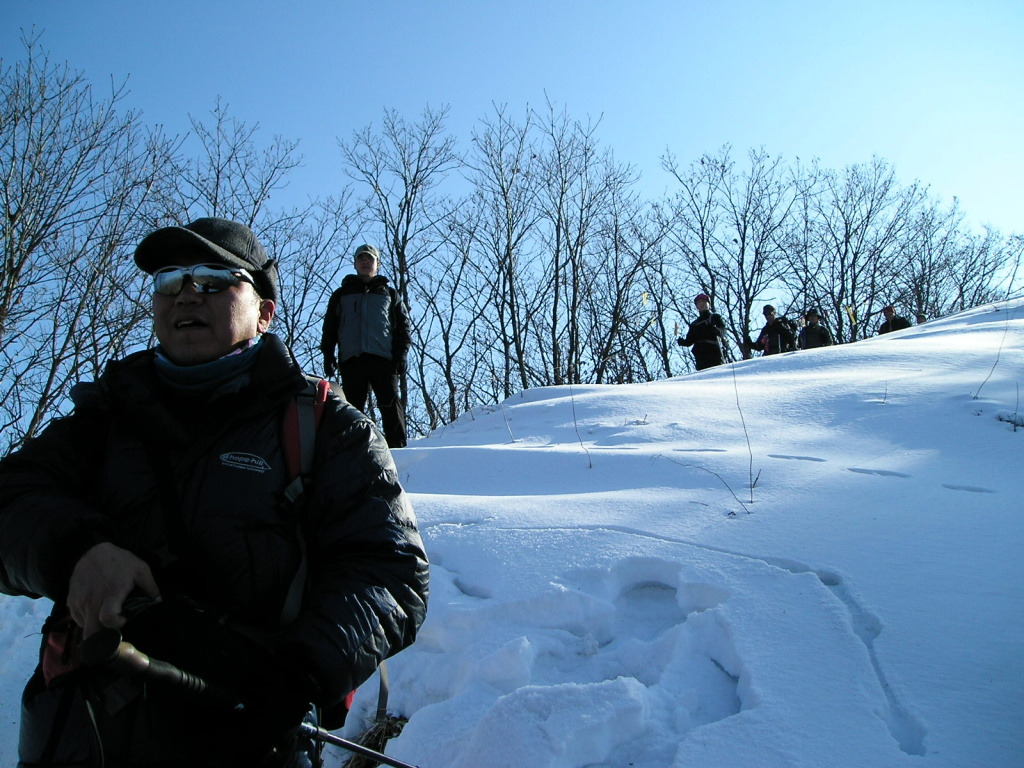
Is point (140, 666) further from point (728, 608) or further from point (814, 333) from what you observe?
point (814, 333)

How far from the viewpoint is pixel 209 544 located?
125 cm

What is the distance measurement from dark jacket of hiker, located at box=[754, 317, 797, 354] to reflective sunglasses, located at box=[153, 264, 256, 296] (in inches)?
469

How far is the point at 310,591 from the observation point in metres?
1.28

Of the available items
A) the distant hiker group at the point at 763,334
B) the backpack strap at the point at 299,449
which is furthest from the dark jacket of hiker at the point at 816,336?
the backpack strap at the point at 299,449

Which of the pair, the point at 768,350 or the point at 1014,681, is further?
the point at 768,350

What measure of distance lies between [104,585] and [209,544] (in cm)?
20


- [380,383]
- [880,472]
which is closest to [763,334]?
[380,383]


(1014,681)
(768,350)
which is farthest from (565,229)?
(1014,681)

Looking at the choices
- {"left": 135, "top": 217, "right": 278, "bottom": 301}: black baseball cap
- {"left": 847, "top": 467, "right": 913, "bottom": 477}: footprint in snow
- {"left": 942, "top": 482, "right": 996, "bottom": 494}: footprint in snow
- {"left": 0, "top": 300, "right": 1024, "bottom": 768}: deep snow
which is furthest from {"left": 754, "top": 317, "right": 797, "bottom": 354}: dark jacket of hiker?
{"left": 135, "top": 217, "right": 278, "bottom": 301}: black baseball cap

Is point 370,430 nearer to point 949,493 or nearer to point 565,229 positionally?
point 949,493

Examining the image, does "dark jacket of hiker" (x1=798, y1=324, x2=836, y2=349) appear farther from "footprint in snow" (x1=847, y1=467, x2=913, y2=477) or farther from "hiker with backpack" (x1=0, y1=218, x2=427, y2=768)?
"hiker with backpack" (x1=0, y1=218, x2=427, y2=768)

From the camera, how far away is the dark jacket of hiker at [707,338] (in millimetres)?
10328

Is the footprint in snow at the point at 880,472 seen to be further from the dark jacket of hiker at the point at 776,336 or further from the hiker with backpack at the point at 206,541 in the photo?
the dark jacket of hiker at the point at 776,336

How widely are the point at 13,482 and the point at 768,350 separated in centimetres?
1260
